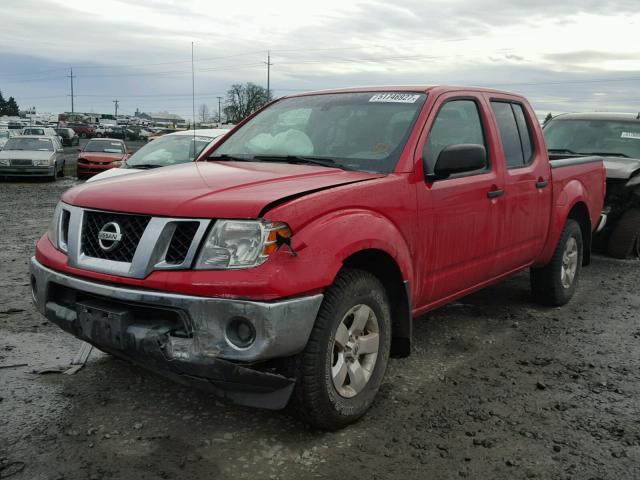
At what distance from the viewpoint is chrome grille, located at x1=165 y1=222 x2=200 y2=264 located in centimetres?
291

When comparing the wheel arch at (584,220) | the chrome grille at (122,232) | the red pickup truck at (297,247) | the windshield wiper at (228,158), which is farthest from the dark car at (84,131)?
the chrome grille at (122,232)

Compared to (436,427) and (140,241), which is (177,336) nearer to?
(140,241)

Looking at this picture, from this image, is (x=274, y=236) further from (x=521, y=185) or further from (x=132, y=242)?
(x=521, y=185)

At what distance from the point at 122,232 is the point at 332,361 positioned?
1206 mm

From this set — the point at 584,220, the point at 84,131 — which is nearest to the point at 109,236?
the point at 584,220

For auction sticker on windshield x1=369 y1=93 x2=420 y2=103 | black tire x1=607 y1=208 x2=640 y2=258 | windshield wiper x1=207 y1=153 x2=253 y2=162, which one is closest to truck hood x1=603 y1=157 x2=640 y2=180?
black tire x1=607 y1=208 x2=640 y2=258

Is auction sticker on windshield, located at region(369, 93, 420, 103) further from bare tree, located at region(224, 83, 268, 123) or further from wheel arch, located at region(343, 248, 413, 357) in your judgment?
bare tree, located at region(224, 83, 268, 123)

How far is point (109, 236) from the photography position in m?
3.09

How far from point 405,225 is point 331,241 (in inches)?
28.8

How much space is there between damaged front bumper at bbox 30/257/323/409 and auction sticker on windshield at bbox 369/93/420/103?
5.76 feet

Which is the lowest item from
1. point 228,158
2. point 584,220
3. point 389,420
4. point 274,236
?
point 389,420

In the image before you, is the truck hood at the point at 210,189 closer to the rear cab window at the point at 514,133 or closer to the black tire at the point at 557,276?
the rear cab window at the point at 514,133

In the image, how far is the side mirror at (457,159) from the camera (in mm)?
3748

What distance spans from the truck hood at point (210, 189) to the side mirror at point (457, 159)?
0.43 metres
